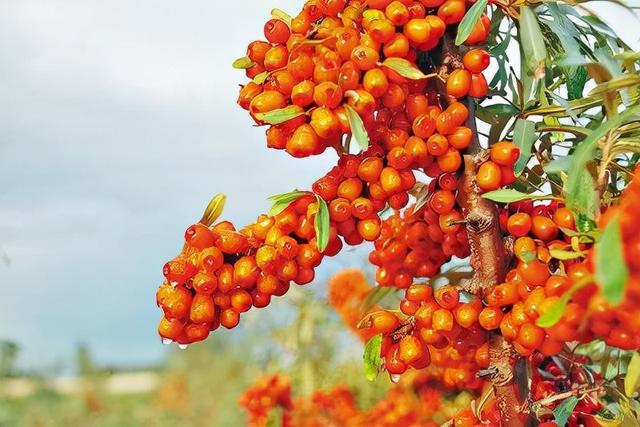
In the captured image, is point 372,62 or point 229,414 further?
point 229,414

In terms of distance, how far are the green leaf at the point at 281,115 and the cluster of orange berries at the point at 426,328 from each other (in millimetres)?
260

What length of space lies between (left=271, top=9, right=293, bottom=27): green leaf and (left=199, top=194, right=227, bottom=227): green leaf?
0.24 meters

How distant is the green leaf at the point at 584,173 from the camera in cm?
74

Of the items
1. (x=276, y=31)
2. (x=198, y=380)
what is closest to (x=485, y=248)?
(x=276, y=31)

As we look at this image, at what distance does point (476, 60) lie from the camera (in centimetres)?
91

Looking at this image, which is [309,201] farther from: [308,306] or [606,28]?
[308,306]

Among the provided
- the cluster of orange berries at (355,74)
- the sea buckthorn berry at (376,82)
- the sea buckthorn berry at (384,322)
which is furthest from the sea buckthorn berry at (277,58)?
the sea buckthorn berry at (384,322)

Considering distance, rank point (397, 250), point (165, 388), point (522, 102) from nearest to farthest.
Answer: point (522, 102) < point (397, 250) < point (165, 388)

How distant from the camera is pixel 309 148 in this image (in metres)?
0.90

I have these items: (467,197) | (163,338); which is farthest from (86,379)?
(467,197)

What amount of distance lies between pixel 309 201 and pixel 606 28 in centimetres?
42

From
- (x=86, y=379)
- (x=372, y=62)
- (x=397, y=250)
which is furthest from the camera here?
(x=86, y=379)

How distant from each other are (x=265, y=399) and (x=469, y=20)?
1.22 meters

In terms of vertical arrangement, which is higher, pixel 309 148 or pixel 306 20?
pixel 306 20
